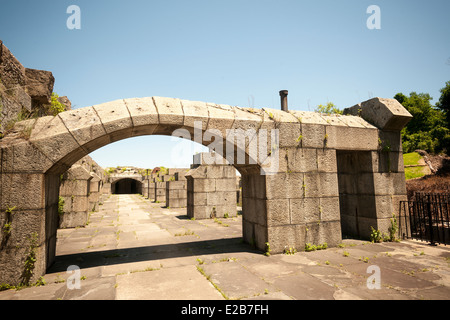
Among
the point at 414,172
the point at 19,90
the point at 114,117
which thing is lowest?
the point at 414,172

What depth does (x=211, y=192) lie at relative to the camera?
37.6 feet

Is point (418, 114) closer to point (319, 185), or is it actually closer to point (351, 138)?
point (351, 138)

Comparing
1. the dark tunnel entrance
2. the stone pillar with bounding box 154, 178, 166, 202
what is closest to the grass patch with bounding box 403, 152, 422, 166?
the stone pillar with bounding box 154, 178, 166, 202

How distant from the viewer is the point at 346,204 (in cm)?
746

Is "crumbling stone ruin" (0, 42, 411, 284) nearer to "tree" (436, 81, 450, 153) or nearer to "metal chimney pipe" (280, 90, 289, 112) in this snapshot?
"metal chimney pipe" (280, 90, 289, 112)

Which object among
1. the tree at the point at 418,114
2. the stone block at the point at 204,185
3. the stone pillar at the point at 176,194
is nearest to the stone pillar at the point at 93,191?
the stone pillar at the point at 176,194

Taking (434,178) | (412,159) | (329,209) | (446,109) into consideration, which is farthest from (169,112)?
(446,109)

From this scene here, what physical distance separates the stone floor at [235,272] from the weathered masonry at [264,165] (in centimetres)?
55

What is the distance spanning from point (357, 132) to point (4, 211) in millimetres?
7755

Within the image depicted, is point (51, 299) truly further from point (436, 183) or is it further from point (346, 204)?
point (436, 183)

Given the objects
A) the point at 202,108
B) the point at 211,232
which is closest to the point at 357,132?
the point at 202,108

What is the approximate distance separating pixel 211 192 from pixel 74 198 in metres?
5.63

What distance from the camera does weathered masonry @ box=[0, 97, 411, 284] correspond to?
396 cm

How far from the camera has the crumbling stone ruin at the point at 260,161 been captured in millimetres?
3973
